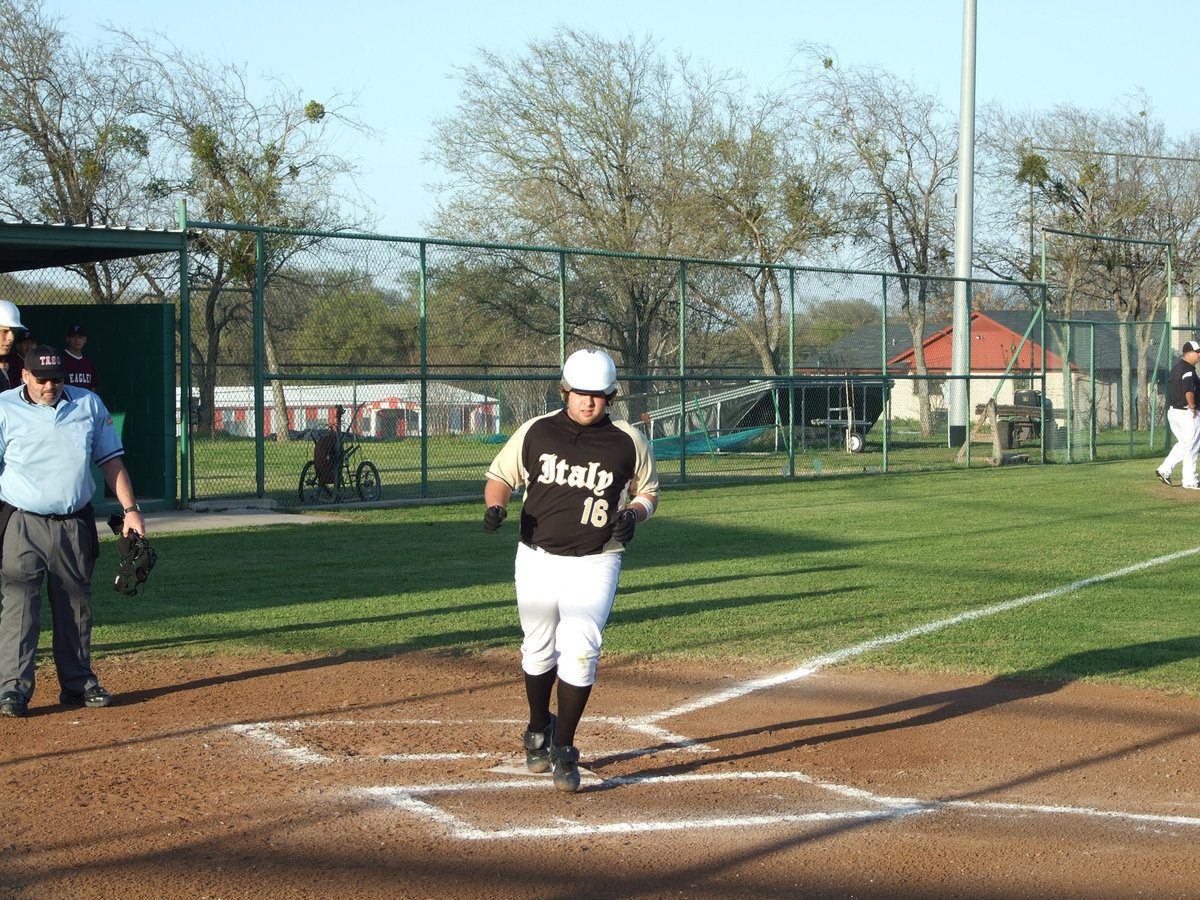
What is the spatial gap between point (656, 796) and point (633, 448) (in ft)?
4.80

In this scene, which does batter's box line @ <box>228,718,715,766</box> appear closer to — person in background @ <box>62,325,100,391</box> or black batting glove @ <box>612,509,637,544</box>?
→ black batting glove @ <box>612,509,637,544</box>

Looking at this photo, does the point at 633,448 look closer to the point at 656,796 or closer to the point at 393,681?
the point at 656,796

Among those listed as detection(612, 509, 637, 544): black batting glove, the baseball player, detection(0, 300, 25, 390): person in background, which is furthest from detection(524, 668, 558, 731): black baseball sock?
detection(0, 300, 25, 390): person in background

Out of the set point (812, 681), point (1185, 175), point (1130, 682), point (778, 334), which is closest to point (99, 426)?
point (812, 681)

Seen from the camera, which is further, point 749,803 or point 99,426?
point 99,426

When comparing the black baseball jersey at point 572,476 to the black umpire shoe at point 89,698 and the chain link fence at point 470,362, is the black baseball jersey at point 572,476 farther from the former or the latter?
the chain link fence at point 470,362

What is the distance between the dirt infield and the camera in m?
4.25

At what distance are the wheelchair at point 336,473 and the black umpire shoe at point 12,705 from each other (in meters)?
9.93

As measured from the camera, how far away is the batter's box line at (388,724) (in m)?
5.66

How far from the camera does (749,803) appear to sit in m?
5.07

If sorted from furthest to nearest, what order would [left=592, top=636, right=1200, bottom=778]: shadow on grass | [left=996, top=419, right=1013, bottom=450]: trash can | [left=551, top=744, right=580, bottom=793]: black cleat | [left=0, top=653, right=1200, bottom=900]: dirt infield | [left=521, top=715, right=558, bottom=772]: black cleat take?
[left=996, top=419, right=1013, bottom=450]: trash can, [left=592, top=636, right=1200, bottom=778]: shadow on grass, [left=521, top=715, right=558, bottom=772]: black cleat, [left=551, top=744, right=580, bottom=793]: black cleat, [left=0, top=653, right=1200, bottom=900]: dirt infield

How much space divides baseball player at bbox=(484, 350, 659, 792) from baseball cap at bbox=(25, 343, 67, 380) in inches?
97.9

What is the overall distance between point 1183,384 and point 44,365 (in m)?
16.3

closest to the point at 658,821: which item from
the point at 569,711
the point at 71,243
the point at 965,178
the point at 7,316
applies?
the point at 569,711
